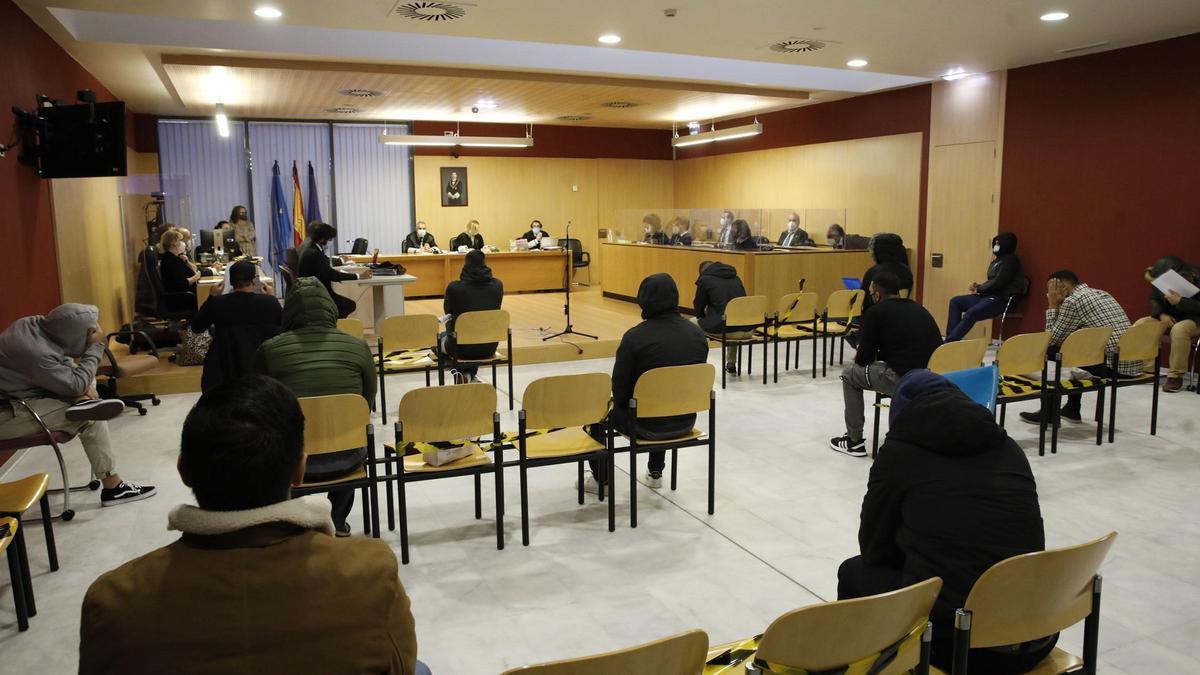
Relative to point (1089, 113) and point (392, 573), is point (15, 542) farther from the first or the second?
point (1089, 113)

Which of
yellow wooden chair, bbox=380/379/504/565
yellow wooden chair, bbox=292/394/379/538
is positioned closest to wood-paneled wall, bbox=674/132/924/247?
yellow wooden chair, bbox=380/379/504/565

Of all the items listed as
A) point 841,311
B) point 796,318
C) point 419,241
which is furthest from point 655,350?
point 419,241

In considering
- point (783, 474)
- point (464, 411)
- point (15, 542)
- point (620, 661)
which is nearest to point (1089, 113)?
point (783, 474)

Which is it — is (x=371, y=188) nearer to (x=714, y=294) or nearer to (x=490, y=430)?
(x=714, y=294)

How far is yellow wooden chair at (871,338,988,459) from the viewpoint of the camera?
16.1 feet

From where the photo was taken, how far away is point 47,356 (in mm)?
4062

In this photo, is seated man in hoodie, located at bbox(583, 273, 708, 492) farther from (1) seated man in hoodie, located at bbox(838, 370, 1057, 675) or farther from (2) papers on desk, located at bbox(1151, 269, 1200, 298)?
(2) papers on desk, located at bbox(1151, 269, 1200, 298)

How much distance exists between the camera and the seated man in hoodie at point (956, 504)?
2.03m

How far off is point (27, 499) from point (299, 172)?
1123cm

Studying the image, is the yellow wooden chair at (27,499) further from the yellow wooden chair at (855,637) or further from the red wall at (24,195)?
the yellow wooden chair at (855,637)

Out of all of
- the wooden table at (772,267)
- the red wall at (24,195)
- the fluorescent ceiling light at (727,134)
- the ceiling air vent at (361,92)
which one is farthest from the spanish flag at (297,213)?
the red wall at (24,195)

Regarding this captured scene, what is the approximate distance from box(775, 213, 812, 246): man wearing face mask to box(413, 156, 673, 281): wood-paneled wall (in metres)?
5.00

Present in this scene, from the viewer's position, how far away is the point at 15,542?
3.08 m

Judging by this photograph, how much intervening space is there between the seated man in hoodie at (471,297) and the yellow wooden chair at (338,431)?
9.03ft
